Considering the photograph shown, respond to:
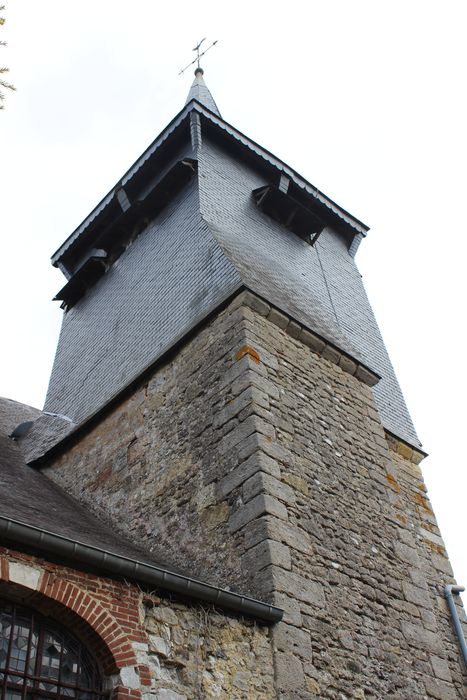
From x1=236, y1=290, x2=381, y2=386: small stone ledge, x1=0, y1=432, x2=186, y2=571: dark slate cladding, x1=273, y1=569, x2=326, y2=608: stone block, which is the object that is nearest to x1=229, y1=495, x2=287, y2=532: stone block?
x1=273, y1=569, x2=326, y2=608: stone block

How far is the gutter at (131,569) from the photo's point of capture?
12.7 feet

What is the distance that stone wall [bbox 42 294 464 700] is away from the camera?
496 cm

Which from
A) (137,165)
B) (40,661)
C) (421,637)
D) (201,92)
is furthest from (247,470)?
(201,92)

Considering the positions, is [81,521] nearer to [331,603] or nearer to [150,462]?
[150,462]

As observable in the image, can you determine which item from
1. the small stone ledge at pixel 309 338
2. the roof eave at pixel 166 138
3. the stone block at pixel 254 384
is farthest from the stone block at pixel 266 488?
the roof eave at pixel 166 138

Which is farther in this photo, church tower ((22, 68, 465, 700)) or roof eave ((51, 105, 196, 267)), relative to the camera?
roof eave ((51, 105, 196, 267))

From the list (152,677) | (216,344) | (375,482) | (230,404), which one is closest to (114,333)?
(216,344)

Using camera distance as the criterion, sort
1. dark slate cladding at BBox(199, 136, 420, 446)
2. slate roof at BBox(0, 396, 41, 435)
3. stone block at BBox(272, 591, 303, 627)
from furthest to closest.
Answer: slate roof at BBox(0, 396, 41, 435) < dark slate cladding at BBox(199, 136, 420, 446) < stone block at BBox(272, 591, 303, 627)

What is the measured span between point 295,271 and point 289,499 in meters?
4.26

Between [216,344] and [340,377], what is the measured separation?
4.78 feet

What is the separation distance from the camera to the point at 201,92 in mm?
12961

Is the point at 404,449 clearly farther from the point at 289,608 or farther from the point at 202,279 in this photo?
the point at 289,608

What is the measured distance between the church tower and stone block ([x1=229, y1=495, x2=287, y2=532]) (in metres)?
0.01

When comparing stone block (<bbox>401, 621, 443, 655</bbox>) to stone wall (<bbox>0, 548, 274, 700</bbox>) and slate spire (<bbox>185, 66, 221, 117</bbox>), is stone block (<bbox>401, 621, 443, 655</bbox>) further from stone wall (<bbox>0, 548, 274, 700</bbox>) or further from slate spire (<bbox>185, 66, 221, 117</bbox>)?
slate spire (<bbox>185, 66, 221, 117</bbox>)
